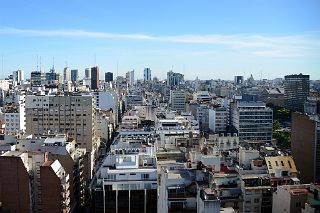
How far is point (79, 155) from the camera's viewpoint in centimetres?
1938

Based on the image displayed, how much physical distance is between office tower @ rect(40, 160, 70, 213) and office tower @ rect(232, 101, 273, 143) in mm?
18490

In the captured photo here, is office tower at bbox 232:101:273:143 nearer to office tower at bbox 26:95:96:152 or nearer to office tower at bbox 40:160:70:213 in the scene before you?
office tower at bbox 26:95:96:152

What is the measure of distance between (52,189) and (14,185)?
1.28m

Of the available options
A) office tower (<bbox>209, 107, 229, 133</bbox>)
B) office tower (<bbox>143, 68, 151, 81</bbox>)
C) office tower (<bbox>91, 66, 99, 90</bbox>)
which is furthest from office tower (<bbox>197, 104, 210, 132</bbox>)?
office tower (<bbox>143, 68, 151, 81</bbox>)

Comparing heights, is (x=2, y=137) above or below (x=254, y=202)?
above

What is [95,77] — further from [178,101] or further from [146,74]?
[146,74]

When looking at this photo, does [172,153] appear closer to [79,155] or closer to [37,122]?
[79,155]

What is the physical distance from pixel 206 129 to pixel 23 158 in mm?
26122

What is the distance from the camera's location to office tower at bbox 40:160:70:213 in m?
15.0

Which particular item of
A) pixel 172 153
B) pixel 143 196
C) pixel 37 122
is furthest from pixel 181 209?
→ pixel 37 122

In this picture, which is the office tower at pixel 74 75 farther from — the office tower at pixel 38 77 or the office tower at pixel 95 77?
the office tower at pixel 95 77

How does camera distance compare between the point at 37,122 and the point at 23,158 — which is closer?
the point at 23,158

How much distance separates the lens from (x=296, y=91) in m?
51.2

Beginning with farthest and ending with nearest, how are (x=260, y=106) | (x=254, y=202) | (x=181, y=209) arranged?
(x=260, y=106)
(x=254, y=202)
(x=181, y=209)
